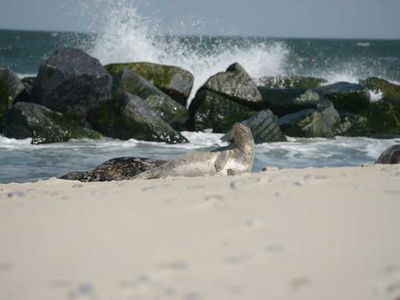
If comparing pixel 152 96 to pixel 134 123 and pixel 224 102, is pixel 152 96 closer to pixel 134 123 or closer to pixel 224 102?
pixel 134 123

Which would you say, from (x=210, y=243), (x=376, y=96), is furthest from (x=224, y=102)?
(x=210, y=243)

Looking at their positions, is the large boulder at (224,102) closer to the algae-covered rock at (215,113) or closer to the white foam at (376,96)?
the algae-covered rock at (215,113)

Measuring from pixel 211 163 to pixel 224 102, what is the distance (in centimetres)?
837

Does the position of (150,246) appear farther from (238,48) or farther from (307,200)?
(238,48)

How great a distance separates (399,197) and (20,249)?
185 centimetres

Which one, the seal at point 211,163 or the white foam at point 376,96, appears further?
the white foam at point 376,96

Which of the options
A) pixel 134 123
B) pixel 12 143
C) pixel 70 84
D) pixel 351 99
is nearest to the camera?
pixel 12 143

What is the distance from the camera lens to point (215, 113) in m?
13.9

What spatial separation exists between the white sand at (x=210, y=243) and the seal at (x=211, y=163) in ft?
6.61

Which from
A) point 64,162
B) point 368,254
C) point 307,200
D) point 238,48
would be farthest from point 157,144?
point 238,48

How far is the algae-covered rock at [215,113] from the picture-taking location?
1375cm

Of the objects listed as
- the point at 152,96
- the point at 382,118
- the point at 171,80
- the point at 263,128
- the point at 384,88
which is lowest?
the point at 263,128

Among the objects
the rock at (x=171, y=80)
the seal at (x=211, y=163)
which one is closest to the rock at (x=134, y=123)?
the rock at (x=171, y=80)

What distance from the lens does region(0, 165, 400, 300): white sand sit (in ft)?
6.66
